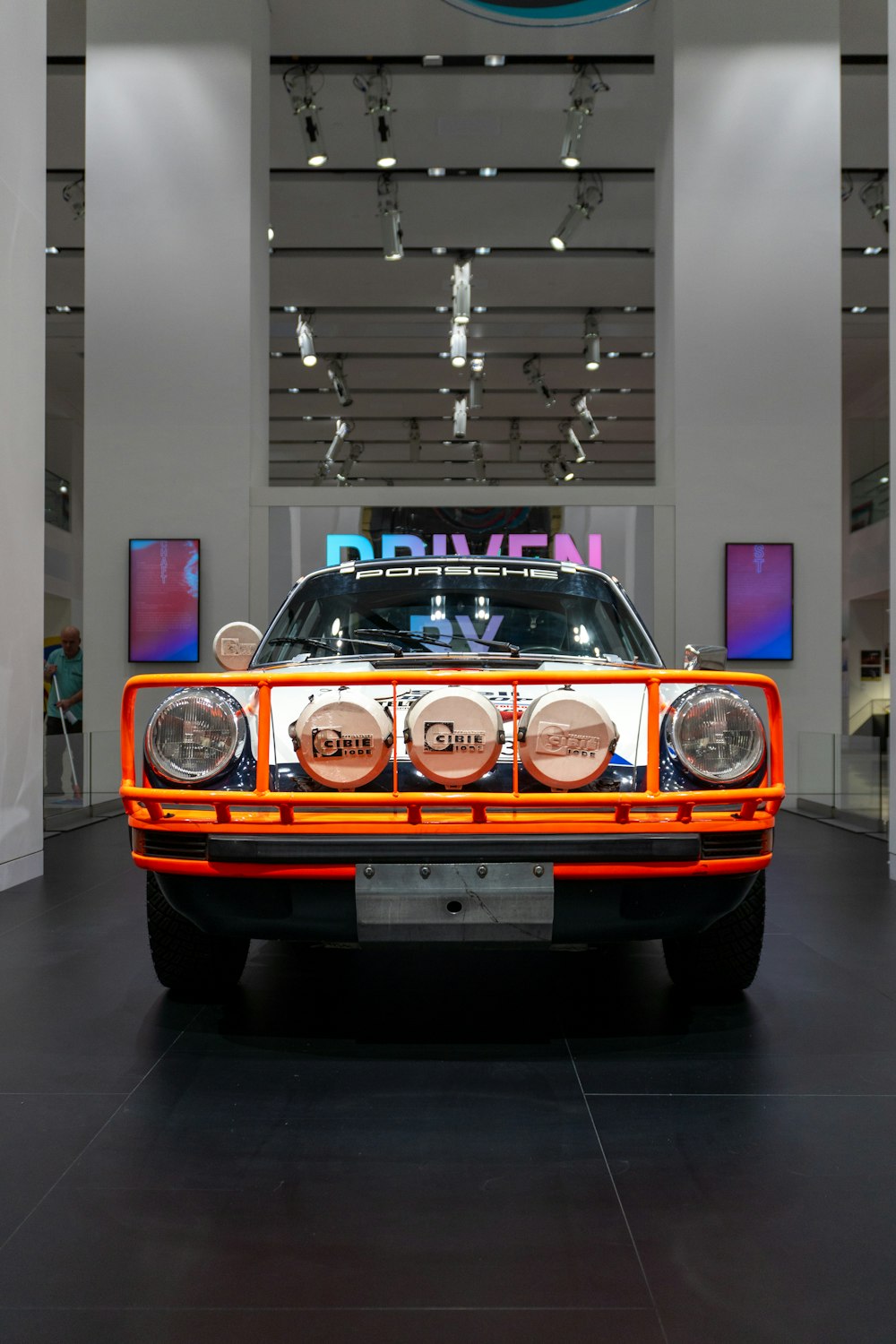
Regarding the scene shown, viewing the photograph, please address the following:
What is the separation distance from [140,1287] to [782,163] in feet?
31.7

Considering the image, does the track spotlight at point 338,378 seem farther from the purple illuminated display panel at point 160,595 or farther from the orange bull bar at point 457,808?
the orange bull bar at point 457,808

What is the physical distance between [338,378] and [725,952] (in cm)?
1516

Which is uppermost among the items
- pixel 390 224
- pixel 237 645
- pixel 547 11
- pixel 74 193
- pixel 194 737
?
pixel 74 193

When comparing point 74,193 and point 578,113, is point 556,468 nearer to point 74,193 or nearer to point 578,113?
point 74,193

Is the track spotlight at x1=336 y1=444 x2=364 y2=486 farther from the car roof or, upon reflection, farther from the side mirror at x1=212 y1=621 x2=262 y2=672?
the side mirror at x1=212 y1=621 x2=262 y2=672

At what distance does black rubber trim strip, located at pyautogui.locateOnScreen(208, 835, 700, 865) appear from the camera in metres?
2.34

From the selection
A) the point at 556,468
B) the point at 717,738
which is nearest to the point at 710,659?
the point at 717,738

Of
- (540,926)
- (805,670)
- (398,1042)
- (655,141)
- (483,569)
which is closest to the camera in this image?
(540,926)

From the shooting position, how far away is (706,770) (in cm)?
245

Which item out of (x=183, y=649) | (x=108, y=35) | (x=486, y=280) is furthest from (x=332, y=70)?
(x=183, y=649)

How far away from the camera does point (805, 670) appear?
28.8 feet

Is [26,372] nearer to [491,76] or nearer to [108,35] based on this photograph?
[108,35]

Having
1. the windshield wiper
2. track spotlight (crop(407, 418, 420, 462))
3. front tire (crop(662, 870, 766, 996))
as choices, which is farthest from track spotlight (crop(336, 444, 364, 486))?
front tire (crop(662, 870, 766, 996))

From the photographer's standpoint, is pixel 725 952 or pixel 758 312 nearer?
pixel 725 952
